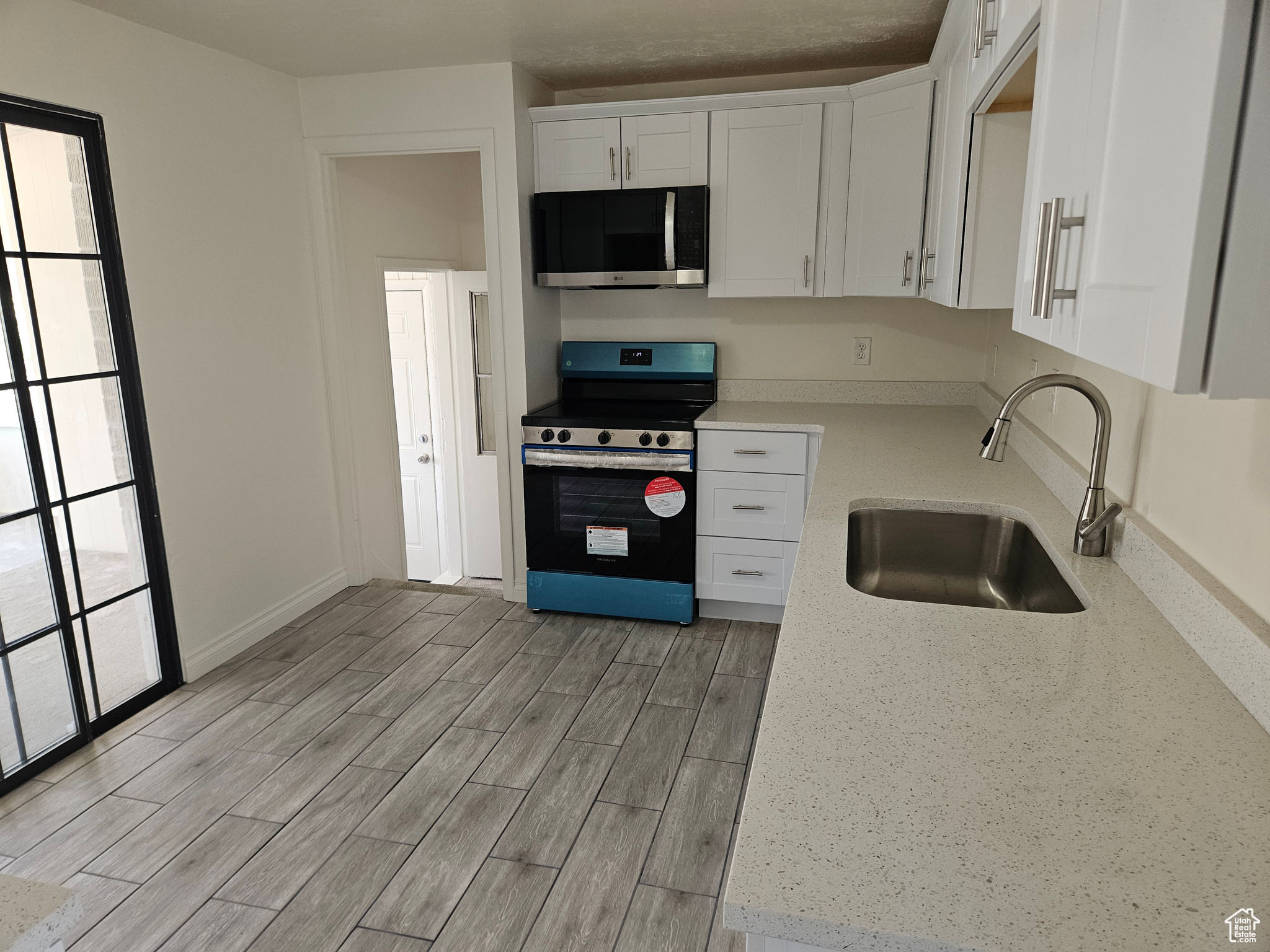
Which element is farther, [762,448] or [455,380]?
[455,380]

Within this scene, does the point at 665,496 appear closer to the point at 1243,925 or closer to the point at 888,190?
the point at 888,190

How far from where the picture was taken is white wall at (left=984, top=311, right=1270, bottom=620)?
109 cm

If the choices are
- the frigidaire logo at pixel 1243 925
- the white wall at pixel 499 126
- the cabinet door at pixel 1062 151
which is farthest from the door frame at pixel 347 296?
the frigidaire logo at pixel 1243 925

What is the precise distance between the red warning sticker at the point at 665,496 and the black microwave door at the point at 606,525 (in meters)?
0.01

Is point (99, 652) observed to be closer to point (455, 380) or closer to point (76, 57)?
point (76, 57)

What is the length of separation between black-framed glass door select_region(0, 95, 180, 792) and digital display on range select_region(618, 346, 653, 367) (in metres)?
2.04

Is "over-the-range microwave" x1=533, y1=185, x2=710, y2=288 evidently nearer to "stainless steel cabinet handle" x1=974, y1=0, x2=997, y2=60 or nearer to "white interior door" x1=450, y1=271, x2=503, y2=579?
"white interior door" x1=450, y1=271, x2=503, y2=579

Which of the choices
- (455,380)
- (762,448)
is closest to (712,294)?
(762,448)

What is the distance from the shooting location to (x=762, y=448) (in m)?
3.33

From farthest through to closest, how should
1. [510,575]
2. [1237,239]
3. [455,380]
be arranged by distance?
[455,380] → [510,575] → [1237,239]

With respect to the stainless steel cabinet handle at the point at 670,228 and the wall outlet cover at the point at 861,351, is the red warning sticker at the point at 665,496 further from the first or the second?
the wall outlet cover at the point at 861,351

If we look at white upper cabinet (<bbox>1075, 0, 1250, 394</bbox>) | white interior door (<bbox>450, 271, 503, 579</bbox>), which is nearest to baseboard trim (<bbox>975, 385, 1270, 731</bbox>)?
white upper cabinet (<bbox>1075, 0, 1250, 394</bbox>)

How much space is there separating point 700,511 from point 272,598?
6.29 ft

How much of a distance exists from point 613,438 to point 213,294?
166 centimetres
